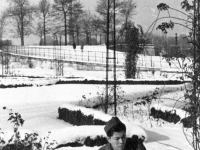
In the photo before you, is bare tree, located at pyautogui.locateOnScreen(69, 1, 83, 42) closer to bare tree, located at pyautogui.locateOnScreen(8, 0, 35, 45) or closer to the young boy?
bare tree, located at pyautogui.locateOnScreen(8, 0, 35, 45)

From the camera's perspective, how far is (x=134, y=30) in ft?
58.3

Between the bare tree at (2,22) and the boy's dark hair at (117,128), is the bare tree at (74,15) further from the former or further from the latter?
the boy's dark hair at (117,128)

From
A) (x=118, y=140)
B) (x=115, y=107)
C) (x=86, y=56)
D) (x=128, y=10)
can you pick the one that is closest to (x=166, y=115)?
(x=115, y=107)

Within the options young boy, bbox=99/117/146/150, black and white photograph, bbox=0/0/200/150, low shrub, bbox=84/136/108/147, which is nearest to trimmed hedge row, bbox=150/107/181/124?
black and white photograph, bbox=0/0/200/150

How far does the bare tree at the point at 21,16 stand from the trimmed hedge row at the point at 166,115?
37969 mm

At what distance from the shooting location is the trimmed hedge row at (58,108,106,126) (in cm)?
802

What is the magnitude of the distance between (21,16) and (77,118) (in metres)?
39.6

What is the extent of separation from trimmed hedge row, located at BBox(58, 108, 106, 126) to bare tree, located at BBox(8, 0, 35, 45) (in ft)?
123

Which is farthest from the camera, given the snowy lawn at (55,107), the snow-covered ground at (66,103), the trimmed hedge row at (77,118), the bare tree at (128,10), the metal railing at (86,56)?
the bare tree at (128,10)

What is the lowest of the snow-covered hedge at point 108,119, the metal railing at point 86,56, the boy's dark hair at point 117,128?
the snow-covered hedge at point 108,119

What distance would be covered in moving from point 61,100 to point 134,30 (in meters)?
7.05

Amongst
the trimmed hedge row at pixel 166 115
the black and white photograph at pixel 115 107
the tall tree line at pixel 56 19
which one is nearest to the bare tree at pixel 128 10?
the tall tree line at pixel 56 19

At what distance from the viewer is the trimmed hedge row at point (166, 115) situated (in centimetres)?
908

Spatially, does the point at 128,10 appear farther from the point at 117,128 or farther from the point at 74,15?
the point at 117,128
